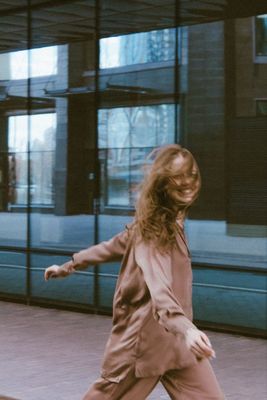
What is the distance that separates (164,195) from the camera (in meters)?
3.85

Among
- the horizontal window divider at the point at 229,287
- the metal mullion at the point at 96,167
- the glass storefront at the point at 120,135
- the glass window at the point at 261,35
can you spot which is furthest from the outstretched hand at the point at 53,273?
the metal mullion at the point at 96,167

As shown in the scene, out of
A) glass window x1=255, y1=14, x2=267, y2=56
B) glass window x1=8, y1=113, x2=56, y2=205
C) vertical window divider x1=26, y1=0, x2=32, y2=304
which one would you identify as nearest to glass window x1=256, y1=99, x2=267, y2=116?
glass window x1=255, y1=14, x2=267, y2=56

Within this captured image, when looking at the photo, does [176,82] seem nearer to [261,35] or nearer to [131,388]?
[261,35]

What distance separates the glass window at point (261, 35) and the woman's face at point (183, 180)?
5523 millimetres

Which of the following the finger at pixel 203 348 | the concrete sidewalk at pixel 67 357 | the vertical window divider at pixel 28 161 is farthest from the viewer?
the vertical window divider at pixel 28 161

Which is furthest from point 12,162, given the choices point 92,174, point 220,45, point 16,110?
point 220,45

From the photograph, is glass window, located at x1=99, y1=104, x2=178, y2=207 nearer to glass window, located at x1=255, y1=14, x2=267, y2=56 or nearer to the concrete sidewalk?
glass window, located at x1=255, y1=14, x2=267, y2=56

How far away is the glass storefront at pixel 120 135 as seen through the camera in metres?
9.23

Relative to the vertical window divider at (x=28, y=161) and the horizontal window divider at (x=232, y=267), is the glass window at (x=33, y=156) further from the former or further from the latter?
the horizontal window divider at (x=232, y=267)

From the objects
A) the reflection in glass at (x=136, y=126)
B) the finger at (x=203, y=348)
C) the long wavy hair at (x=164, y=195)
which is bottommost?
the finger at (x=203, y=348)

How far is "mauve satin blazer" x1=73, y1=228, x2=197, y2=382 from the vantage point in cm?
386

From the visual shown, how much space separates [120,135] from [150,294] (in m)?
6.64

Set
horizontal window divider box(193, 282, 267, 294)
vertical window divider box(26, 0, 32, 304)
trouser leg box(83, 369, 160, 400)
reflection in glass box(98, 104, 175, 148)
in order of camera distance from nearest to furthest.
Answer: trouser leg box(83, 369, 160, 400) → horizontal window divider box(193, 282, 267, 294) → reflection in glass box(98, 104, 175, 148) → vertical window divider box(26, 0, 32, 304)

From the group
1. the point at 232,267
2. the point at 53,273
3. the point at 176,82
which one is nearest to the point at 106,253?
the point at 53,273
